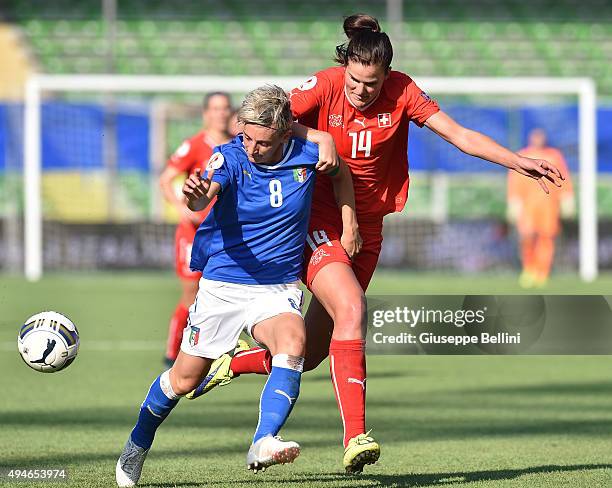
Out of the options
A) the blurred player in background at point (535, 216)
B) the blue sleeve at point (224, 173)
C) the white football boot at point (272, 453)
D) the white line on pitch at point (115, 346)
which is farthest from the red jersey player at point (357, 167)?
the blurred player in background at point (535, 216)

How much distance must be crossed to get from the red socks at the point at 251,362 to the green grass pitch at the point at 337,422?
1.41 ft

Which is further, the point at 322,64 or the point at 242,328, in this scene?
the point at 322,64

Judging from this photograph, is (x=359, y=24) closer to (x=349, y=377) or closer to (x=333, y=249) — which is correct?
(x=333, y=249)

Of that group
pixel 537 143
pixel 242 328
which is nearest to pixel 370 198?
pixel 242 328

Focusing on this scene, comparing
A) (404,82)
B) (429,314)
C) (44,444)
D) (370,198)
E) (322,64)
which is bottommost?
(44,444)

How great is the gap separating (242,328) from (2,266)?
17.7m

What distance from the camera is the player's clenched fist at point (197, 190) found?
503 cm

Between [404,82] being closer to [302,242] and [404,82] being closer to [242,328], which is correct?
[302,242]

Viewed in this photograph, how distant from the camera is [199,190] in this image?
5055mm

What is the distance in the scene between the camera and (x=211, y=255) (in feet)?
18.3

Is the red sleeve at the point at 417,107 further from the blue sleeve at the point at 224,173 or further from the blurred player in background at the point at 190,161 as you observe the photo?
the blurred player in background at the point at 190,161

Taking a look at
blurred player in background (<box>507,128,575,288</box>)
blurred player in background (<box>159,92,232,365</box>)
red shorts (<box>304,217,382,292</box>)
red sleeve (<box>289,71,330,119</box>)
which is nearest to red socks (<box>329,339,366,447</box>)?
red shorts (<box>304,217,382,292</box>)

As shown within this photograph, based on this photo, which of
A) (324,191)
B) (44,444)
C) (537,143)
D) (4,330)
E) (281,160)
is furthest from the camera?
(537,143)

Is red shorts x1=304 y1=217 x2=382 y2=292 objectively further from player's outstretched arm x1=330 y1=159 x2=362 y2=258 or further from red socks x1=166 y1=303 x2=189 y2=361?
red socks x1=166 y1=303 x2=189 y2=361
